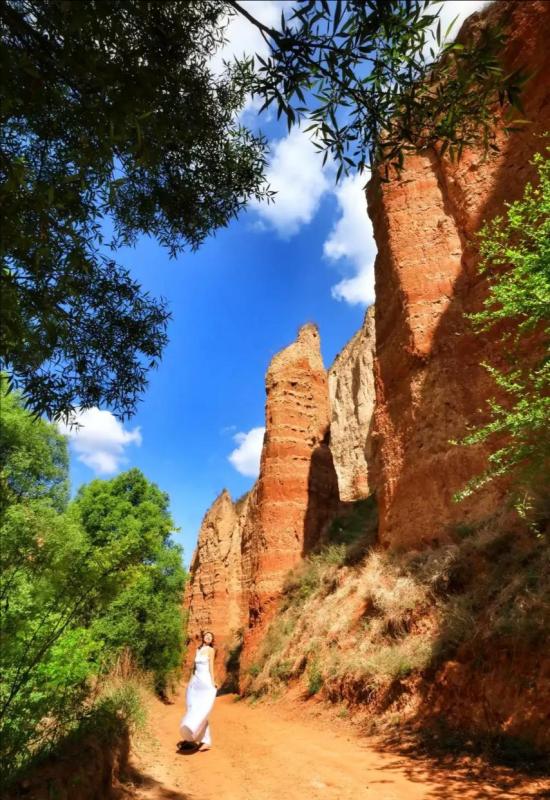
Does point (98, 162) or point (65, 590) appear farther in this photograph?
point (65, 590)

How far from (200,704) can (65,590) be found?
13.6 ft

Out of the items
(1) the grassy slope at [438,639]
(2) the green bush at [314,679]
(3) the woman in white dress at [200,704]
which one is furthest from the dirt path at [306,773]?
(2) the green bush at [314,679]

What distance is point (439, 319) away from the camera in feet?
48.8

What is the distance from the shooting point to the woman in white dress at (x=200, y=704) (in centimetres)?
852

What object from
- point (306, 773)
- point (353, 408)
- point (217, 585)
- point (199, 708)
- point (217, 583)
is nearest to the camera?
point (306, 773)

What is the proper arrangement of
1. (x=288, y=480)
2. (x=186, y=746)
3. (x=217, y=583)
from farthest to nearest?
(x=217, y=583), (x=288, y=480), (x=186, y=746)

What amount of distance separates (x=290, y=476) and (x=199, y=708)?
14.5 metres

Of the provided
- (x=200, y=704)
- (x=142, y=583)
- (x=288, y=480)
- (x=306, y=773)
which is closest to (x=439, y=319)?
(x=288, y=480)

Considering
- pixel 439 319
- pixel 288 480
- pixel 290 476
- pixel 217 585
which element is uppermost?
pixel 439 319

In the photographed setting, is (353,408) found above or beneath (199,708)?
above

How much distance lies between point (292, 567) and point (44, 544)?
15.2 m

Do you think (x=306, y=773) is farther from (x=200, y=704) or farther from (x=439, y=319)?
(x=439, y=319)

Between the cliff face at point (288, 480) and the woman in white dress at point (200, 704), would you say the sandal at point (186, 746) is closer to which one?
the woman in white dress at point (200, 704)

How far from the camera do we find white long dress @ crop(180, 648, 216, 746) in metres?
8.50
